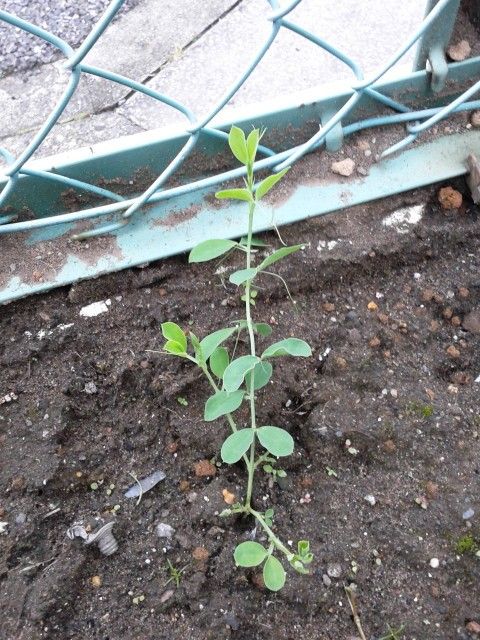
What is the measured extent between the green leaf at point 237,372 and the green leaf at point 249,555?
0.80ft

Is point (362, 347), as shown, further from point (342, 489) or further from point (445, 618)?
point (445, 618)

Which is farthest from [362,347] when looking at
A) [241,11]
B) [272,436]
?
[241,11]

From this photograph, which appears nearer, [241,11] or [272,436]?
[272,436]

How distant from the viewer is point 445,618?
40.3 inches

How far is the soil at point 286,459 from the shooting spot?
1.04 m

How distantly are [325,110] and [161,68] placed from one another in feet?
2.48

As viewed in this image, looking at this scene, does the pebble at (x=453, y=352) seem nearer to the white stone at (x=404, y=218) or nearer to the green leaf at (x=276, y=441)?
the white stone at (x=404, y=218)

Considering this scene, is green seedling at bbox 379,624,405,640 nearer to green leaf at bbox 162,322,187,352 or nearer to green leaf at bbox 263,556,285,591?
green leaf at bbox 263,556,285,591

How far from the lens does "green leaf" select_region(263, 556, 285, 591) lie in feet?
2.96

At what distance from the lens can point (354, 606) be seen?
1044 millimetres

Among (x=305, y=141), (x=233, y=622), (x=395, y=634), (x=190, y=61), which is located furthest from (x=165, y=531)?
(x=190, y=61)

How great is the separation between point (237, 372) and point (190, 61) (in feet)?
4.32

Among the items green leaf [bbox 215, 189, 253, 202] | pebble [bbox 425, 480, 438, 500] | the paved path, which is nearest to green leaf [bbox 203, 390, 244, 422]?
green leaf [bbox 215, 189, 253, 202]

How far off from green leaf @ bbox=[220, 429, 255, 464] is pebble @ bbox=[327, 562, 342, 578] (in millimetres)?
286
